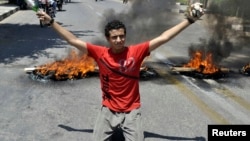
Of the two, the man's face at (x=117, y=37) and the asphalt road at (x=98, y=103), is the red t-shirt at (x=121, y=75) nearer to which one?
the man's face at (x=117, y=37)

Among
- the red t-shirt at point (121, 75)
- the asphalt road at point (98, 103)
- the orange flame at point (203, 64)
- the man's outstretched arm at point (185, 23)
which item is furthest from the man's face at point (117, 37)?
the orange flame at point (203, 64)

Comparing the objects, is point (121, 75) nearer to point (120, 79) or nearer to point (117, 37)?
point (120, 79)

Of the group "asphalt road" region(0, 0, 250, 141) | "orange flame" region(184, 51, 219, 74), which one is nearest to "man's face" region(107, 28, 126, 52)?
"asphalt road" region(0, 0, 250, 141)

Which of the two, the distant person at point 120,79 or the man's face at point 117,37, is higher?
the man's face at point 117,37

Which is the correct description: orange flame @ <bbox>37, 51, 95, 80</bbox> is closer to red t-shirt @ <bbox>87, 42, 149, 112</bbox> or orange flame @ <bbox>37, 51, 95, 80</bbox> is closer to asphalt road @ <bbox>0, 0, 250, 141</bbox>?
asphalt road @ <bbox>0, 0, 250, 141</bbox>

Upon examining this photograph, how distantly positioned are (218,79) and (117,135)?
3.80m

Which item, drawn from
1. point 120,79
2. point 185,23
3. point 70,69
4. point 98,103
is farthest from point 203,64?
point 120,79

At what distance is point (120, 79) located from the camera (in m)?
3.90

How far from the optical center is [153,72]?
27.3 feet

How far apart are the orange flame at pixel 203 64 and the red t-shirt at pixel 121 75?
4.46m

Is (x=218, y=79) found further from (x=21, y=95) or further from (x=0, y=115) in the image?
(x=0, y=115)

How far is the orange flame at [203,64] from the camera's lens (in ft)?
26.9

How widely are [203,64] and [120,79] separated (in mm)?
4762

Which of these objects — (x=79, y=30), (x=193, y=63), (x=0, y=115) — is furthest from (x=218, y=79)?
(x=79, y=30)
